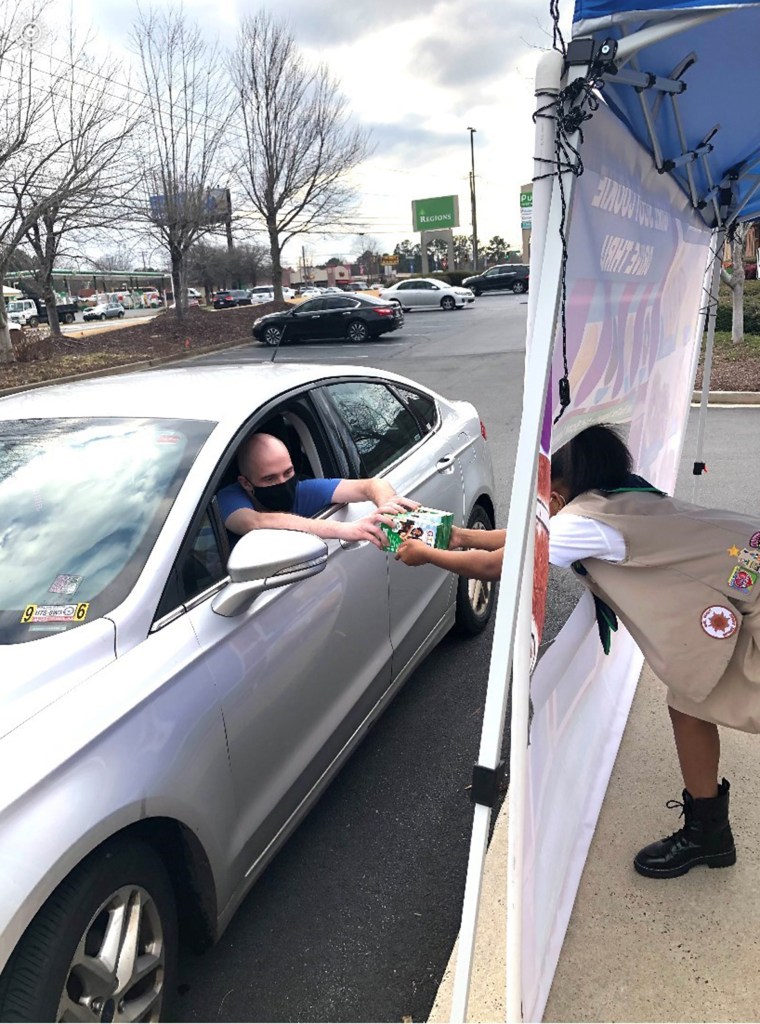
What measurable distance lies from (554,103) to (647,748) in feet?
8.04

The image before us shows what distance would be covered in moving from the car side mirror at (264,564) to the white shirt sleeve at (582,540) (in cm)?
64

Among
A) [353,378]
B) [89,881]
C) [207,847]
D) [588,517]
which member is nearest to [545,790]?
[588,517]

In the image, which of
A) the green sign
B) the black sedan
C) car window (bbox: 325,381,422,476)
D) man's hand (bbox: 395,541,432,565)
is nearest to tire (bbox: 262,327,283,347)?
the black sedan

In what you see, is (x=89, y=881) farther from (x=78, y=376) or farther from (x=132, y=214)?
(x=132, y=214)

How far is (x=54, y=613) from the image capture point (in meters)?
1.99

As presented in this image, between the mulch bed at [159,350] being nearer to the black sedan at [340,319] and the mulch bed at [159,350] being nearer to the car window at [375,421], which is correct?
the black sedan at [340,319]

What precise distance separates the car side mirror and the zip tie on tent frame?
3.18 feet

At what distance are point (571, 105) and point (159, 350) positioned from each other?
20940mm

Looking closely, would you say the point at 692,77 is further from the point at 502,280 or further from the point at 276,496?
the point at 502,280

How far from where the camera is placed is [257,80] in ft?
81.5

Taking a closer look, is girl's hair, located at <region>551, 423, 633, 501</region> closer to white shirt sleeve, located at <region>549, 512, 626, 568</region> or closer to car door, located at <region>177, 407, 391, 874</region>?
white shirt sleeve, located at <region>549, 512, 626, 568</region>

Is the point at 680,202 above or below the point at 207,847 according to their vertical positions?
above

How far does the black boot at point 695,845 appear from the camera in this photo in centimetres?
242

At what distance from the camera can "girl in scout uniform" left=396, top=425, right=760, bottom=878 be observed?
2.00 m
